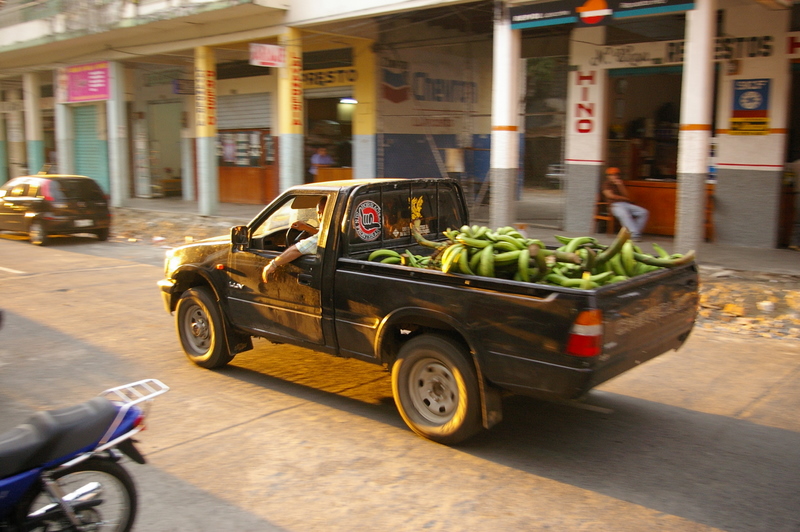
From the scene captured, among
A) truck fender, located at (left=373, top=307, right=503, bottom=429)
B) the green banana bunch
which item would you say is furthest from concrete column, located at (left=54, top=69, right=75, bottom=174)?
truck fender, located at (left=373, top=307, right=503, bottom=429)

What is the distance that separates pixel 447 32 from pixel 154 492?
15654 mm

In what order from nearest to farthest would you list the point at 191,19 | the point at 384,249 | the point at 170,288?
the point at 384,249, the point at 170,288, the point at 191,19

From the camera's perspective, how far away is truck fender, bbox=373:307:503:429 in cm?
471

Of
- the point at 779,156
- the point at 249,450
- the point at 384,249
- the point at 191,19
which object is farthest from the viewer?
the point at 191,19

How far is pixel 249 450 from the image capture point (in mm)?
4949

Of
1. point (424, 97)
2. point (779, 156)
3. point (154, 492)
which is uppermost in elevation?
point (424, 97)

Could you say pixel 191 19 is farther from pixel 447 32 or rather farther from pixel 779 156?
pixel 779 156

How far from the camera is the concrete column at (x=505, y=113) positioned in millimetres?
12227

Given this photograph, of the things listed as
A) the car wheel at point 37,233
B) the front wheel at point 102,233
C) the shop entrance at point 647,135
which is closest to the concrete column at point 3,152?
the front wheel at point 102,233

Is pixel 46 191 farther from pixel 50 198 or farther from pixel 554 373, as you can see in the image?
pixel 554 373

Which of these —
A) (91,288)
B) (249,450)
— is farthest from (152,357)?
(91,288)

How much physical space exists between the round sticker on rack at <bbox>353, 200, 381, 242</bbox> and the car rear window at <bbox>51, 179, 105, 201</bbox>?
39.4 feet

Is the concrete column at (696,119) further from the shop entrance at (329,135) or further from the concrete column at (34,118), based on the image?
the concrete column at (34,118)

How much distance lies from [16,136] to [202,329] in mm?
28332
